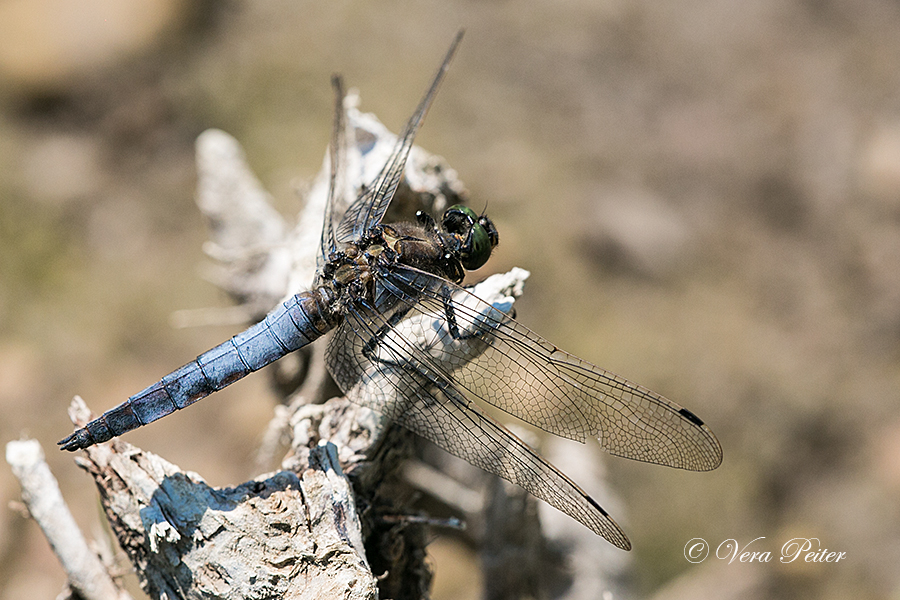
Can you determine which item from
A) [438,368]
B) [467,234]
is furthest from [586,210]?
[438,368]

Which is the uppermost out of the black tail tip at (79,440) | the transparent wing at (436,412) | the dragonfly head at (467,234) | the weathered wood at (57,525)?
the dragonfly head at (467,234)

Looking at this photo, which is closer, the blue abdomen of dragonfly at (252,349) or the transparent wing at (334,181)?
the blue abdomen of dragonfly at (252,349)

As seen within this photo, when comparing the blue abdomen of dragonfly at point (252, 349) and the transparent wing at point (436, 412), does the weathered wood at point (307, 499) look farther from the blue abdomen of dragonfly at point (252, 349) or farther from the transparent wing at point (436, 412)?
the blue abdomen of dragonfly at point (252, 349)

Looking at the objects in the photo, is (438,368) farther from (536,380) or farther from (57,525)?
(57,525)

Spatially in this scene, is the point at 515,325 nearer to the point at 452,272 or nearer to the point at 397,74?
the point at 452,272

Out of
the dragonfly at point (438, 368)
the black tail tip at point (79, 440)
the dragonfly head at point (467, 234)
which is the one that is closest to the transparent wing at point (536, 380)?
the dragonfly at point (438, 368)

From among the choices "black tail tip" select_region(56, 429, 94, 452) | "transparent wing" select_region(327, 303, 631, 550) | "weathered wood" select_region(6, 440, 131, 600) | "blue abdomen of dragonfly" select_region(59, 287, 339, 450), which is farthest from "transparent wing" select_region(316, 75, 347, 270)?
"weathered wood" select_region(6, 440, 131, 600)

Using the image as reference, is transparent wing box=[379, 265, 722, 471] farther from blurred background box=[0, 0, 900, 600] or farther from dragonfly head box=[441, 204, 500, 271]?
blurred background box=[0, 0, 900, 600]

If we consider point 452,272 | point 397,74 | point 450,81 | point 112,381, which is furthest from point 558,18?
point 112,381
